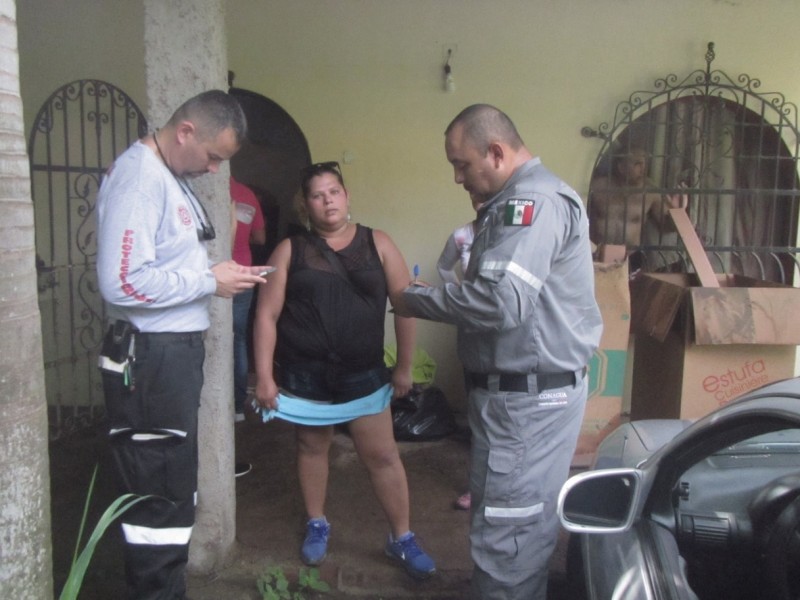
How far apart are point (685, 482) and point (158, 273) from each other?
165 cm

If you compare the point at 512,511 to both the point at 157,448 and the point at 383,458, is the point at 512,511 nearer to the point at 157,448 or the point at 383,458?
the point at 383,458

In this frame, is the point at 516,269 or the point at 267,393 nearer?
the point at 516,269

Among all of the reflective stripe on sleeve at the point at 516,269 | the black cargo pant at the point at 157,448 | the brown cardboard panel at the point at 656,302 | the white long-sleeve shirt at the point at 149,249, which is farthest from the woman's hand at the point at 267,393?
the brown cardboard panel at the point at 656,302

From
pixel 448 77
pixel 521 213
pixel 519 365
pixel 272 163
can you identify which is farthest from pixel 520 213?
pixel 272 163

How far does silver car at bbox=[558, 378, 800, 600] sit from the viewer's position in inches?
68.4

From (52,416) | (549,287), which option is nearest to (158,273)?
(549,287)

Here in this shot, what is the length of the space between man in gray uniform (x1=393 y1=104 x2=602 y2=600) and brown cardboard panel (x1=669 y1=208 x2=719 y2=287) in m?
1.93

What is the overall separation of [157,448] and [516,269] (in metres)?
1.33

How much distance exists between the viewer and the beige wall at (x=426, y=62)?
16.2ft

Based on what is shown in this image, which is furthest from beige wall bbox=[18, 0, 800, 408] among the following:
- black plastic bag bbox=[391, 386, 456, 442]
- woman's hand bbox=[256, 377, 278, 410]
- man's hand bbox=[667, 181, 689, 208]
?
woman's hand bbox=[256, 377, 278, 410]

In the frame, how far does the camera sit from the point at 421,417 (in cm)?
493

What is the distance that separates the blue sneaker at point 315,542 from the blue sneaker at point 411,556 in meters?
0.30

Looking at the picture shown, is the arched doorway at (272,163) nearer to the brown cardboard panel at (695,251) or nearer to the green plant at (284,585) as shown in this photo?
the brown cardboard panel at (695,251)

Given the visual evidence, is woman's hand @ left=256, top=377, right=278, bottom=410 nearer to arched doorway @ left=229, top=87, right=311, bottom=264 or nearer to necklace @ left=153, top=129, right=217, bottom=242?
necklace @ left=153, top=129, right=217, bottom=242
